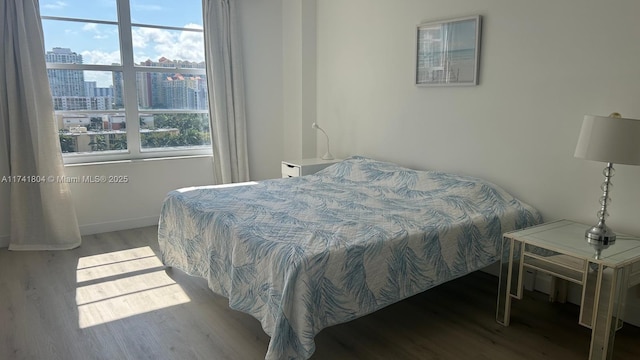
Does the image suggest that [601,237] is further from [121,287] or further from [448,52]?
[121,287]

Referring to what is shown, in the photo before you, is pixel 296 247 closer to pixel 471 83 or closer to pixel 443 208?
pixel 443 208

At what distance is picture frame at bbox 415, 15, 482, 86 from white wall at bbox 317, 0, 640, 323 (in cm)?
6

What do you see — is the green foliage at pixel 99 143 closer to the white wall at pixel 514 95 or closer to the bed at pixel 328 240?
the bed at pixel 328 240

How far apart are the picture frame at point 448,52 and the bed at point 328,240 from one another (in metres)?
0.73

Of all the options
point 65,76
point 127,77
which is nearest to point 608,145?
point 127,77

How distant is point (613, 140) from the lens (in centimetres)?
227

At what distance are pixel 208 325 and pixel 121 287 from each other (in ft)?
2.85

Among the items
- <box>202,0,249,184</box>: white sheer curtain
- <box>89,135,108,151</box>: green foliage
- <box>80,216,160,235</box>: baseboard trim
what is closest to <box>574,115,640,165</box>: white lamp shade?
<box>202,0,249,184</box>: white sheer curtain

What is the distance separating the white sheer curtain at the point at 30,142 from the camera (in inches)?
142

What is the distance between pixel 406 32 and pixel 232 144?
209 cm

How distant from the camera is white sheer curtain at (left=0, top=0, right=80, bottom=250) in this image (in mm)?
3605

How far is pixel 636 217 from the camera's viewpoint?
261 cm

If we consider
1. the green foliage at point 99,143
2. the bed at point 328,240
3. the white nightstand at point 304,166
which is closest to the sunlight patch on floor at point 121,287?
the bed at point 328,240

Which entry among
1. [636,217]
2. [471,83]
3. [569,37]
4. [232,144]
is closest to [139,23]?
[232,144]
